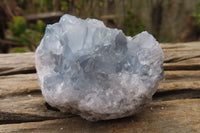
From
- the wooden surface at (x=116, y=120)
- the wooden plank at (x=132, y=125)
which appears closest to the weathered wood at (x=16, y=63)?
the wooden surface at (x=116, y=120)

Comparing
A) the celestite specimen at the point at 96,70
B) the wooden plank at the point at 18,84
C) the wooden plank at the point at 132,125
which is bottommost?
the wooden plank at the point at 18,84

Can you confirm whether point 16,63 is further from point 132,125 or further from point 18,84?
point 132,125

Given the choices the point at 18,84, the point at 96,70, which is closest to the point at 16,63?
the point at 18,84

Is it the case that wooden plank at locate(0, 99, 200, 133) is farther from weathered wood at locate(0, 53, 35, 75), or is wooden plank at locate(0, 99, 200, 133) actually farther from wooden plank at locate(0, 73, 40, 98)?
weathered wood at locate(0, 53, 35, 75)

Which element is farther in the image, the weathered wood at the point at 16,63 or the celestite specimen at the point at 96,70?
the weathered wood at the point at 16,63

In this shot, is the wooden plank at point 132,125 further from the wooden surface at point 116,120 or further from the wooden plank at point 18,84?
the wooden plank at point 18,84

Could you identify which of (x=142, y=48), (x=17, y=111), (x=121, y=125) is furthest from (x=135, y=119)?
(x=17, y=111)

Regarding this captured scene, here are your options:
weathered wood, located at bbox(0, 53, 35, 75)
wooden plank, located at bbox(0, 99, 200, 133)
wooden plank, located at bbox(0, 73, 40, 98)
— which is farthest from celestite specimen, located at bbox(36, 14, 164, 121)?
weathered wood, located at bbox(0, 53, 35, 75)
